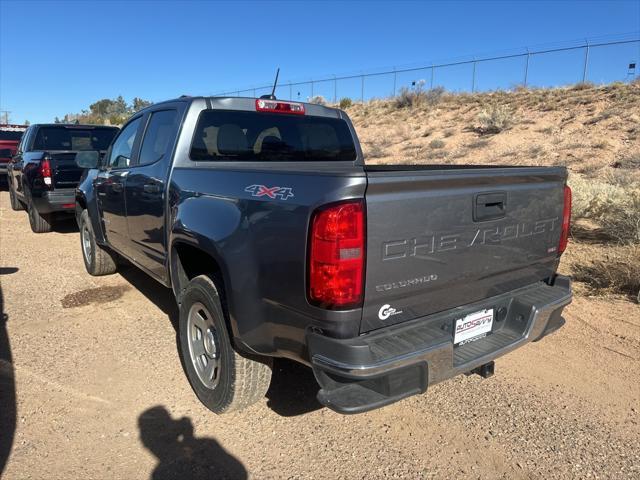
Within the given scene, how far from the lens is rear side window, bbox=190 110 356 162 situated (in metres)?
3.73

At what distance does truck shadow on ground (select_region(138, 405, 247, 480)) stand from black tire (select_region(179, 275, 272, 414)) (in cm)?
24

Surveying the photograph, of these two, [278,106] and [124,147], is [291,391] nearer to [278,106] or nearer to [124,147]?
[278,106]

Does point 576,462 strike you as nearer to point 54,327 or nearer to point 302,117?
point 302,117

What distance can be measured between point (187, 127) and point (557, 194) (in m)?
2.64

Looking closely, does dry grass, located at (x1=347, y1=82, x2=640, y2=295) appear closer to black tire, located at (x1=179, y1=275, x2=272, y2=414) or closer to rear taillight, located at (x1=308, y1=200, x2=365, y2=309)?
black tire, located at (x1=179, y1=275, x2=272, y2=414)

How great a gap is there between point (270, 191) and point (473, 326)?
1.41m

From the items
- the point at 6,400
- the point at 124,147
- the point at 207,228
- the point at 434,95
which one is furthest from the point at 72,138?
the point at 434,95

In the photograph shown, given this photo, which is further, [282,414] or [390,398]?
[282,414]

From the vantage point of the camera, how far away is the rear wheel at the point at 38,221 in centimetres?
870

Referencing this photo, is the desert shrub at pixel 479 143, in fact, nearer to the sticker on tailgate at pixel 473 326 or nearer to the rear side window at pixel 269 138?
the rear side window at pixel 269 138

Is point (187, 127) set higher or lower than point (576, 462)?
higher

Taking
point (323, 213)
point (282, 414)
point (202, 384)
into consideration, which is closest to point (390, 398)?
point (323, 213)

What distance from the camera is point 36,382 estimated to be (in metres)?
3.61

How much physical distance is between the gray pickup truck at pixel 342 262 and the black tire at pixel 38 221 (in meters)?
5.95
